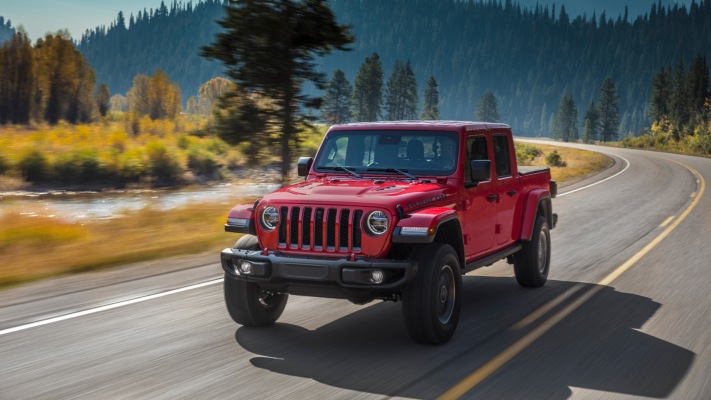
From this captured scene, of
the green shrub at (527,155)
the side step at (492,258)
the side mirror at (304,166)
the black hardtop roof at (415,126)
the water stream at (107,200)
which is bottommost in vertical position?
the water stream at (107,200)

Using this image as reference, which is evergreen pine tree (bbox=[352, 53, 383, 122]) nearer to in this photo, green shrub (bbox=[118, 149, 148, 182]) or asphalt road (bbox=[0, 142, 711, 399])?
green shrub (bbox=[118, 149, 148, 182])

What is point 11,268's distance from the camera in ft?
33.3

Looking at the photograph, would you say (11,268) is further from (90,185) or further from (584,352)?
(90,185)

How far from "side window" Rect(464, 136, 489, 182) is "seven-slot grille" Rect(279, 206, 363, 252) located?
171 cm

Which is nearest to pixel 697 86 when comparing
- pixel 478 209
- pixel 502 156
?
pixel 502 156

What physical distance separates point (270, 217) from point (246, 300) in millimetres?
789

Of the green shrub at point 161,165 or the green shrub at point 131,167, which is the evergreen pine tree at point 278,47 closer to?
the green shrub at point 131,167

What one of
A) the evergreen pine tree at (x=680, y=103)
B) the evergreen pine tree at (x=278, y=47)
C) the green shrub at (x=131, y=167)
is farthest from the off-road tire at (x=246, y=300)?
the evergreen pine tree at (x=680, y=103)

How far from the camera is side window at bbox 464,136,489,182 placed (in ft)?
24.8

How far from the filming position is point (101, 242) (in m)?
13.1

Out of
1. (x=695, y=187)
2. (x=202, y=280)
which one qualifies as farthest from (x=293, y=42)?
(x=695, y=187)

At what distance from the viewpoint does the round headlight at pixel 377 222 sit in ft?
20.2

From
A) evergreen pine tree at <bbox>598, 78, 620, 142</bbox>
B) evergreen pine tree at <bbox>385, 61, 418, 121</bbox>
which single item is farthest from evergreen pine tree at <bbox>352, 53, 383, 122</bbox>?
evergreen pine tree at <bbox>598, 78, 620, 142</bbox>

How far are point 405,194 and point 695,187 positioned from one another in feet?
84.0
